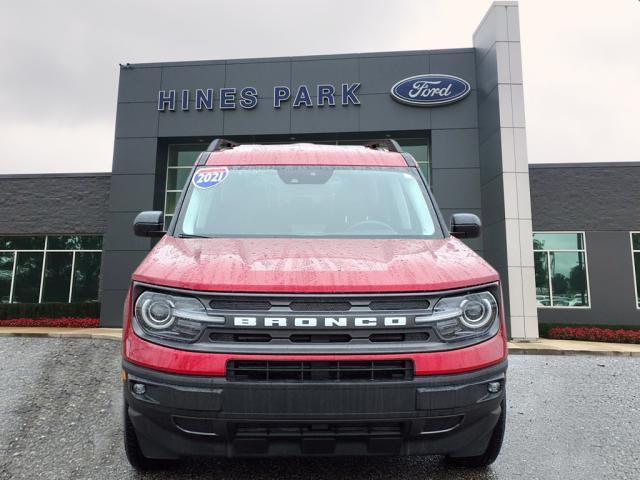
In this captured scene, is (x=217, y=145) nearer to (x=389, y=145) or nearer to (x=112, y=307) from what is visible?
(x=389, y=145)

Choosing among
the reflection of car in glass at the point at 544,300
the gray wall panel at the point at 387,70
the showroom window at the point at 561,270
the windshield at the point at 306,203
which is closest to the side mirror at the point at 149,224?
the windshield at the point at 306,203

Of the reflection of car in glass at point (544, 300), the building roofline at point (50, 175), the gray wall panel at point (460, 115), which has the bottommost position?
the reflection of car in glass at point (544, 300)

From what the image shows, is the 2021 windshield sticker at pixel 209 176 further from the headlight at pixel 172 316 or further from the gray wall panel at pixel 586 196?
the gray wall panel at pixel 586 196

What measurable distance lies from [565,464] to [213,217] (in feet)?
10.1

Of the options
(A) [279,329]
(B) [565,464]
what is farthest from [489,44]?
(A) [279,329]

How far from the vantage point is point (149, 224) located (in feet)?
11.4

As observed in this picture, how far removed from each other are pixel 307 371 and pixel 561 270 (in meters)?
17.5

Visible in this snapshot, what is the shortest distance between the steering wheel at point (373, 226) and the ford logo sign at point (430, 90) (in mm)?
13419

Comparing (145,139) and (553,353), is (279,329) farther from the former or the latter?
(145,139)

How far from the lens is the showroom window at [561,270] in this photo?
16.9 m

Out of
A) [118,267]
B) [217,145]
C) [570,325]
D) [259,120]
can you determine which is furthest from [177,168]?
[570,325]

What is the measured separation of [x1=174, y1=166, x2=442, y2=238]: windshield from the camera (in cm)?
321

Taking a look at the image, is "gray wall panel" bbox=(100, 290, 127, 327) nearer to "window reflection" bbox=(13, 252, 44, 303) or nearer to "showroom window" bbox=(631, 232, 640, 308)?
"window reflection" bbox=(13, 252, 44, 303)

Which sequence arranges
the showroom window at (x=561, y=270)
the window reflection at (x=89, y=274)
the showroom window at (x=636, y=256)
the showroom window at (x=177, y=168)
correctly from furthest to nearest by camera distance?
the window reflection at (x=89, y=274), the showroom window at (x=177, y=168), the showroom window at (x=561, y=270), the showroom window at (x=636, y=256)
